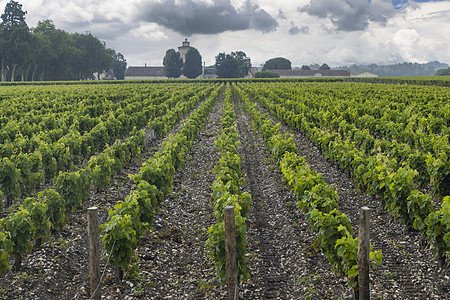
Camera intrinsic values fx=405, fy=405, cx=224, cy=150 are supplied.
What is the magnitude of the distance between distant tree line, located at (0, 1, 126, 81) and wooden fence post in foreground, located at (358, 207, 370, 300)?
299 ft

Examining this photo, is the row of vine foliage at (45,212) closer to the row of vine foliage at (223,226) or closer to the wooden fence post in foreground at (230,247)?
the row of vine foliage at (223,226)

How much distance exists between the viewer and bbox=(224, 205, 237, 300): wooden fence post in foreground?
5758 millimetres

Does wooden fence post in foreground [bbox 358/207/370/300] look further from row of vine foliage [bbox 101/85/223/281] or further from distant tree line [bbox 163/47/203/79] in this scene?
distant tree line [bbox 163/47/203/79]

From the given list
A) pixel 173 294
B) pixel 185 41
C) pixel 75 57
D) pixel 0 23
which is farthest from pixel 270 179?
pixel 185 41

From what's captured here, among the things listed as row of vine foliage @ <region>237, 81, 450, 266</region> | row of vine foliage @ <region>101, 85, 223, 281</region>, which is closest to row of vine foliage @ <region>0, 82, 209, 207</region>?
row of vine foliage @ <region>101, 85, 223, 281</region>

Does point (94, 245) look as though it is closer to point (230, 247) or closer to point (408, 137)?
point (230, 247)

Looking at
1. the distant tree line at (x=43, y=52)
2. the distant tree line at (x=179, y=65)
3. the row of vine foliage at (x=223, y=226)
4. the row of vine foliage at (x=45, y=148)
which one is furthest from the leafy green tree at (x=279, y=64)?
the row of vine foliage at (x=223, y=226)

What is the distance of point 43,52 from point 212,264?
316ft

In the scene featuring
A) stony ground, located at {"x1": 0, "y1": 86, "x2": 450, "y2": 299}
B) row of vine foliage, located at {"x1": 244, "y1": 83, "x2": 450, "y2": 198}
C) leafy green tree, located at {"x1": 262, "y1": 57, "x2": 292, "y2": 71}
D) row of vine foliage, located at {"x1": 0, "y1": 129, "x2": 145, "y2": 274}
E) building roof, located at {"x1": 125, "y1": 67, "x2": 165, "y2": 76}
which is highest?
leafy green tree, located at {"x1": 262, "y1": 57, "x2": 292, "y2": 71}

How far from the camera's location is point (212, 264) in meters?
8.29

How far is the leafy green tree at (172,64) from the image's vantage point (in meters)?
135

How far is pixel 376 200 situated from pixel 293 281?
5.48m

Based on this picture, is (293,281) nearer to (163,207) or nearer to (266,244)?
(266,244)

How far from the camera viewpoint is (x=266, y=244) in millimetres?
9133
